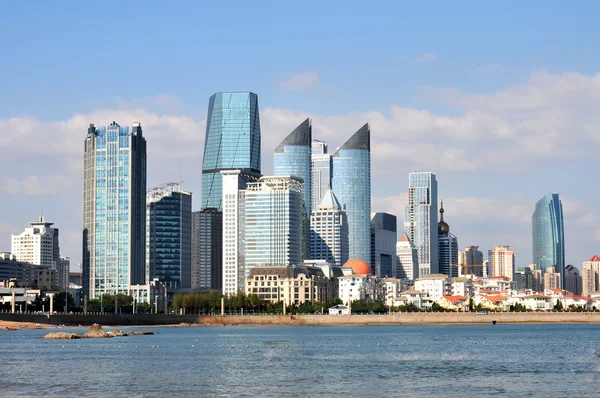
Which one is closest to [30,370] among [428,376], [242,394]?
[242,394]

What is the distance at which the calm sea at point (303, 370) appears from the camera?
3287 inches

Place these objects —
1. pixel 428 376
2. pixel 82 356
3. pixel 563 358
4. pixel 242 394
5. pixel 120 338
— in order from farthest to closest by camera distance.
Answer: pixel 120 338 → pixel 82 356 → pixel 563 358 → pixel 428 376 → pixel 242 394

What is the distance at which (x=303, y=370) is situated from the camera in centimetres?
10269

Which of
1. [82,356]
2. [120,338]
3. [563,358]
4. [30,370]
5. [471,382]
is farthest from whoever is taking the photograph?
[120,338]

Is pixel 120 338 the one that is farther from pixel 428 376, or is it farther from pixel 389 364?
pixel 428 376

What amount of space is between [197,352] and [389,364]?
35.1 m

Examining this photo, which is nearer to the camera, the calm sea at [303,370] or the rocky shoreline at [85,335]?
the calm sea at [303,370]

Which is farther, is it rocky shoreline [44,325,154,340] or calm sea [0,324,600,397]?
rocky shoreline [44,325,154,340]

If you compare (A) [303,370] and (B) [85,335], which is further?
(B) [85,335]

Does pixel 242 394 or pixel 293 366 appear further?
pixel 293 366

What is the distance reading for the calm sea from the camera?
274 feet

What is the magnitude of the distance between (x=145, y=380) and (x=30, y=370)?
59.2ft

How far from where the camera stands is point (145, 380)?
306 feet

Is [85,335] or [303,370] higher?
[303,370]
